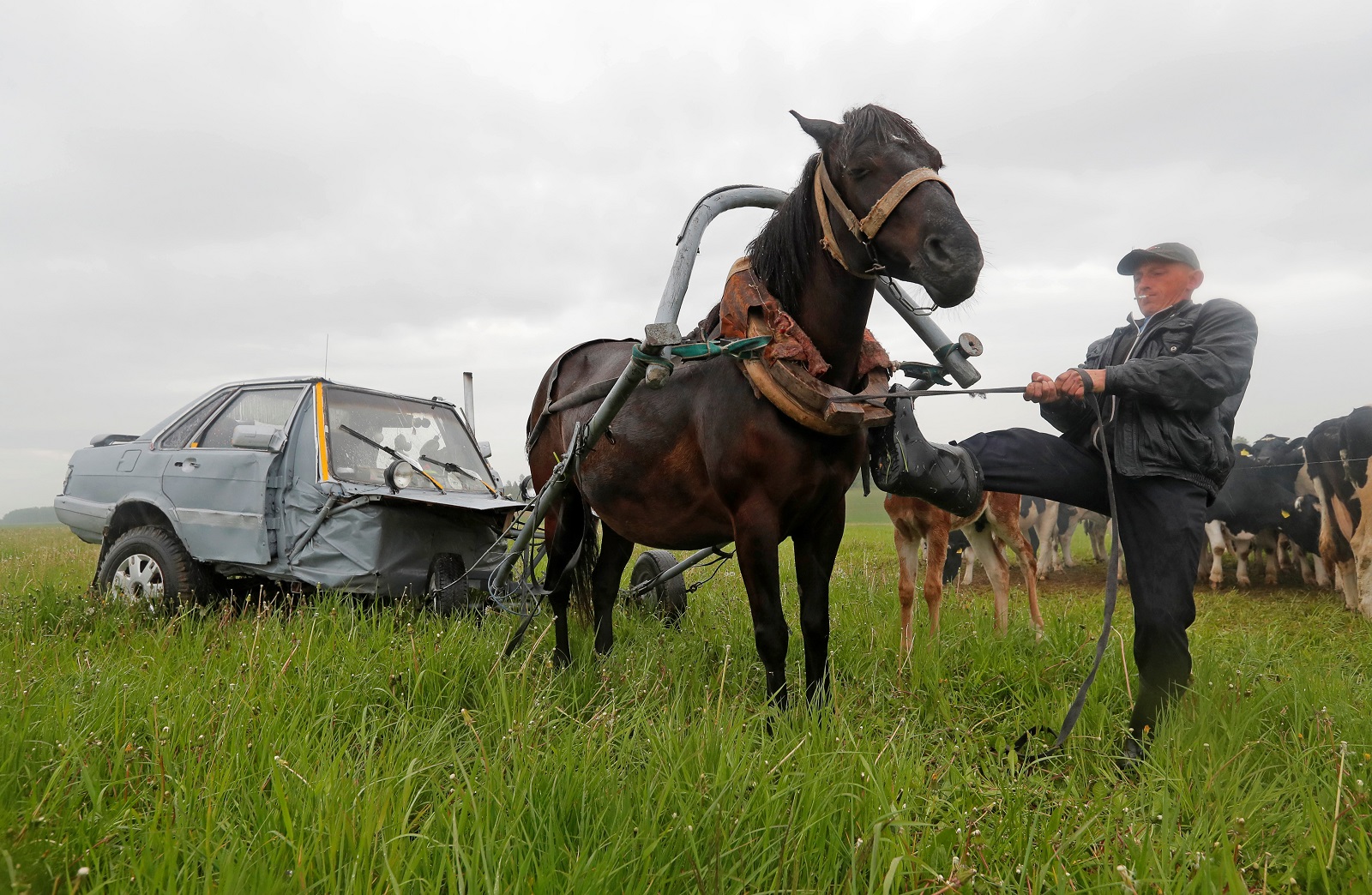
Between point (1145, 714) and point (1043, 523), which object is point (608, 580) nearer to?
point (1145, 714)

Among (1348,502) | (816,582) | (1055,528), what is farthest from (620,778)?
(1055,528)

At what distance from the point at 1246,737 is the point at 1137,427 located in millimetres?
1310

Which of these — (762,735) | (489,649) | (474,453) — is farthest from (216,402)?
(762,735)

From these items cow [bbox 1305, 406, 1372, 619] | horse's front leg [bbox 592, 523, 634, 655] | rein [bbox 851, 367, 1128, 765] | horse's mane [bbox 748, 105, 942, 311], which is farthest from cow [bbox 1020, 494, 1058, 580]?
horse's mane [bbox 748, 105, 942, 311]

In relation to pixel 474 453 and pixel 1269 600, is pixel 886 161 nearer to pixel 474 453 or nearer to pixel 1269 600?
pixel 474 453

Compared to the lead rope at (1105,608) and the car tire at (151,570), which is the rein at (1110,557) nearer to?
the lead rope at (1105,608)

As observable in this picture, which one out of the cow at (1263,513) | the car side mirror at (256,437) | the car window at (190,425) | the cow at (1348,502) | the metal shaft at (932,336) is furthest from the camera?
the cow at (1263,513)

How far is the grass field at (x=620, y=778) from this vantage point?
65.9 inches

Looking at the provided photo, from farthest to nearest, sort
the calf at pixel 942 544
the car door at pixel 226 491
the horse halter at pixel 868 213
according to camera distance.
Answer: the calf at pixel 942 544
the car door at pixel 226 491
the horse halter at pixel 868 213

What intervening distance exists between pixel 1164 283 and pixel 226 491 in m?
5.71

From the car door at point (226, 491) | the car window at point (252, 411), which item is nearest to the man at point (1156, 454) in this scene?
the car door at point (226, 491)

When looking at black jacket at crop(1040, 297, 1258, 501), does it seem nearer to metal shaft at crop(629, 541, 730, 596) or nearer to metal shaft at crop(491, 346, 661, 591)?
metal shaft at crop(491, 346, 661, 591)

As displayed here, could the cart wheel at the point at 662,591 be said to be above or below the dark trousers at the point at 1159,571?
below

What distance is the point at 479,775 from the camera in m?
2.19
